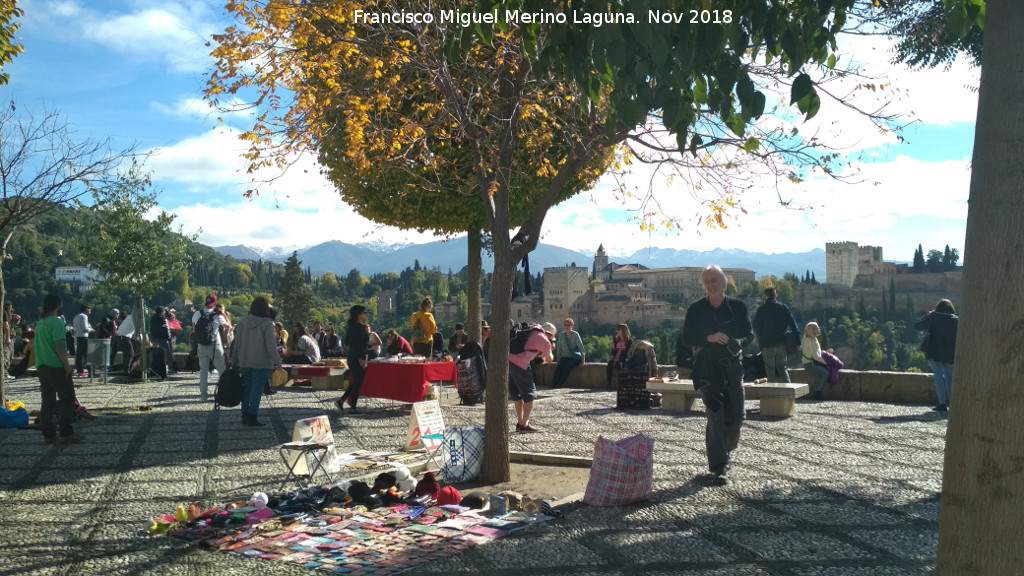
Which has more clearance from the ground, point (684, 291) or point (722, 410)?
point (684, 291)

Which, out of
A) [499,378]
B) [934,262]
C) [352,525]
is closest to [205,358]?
[499,378]

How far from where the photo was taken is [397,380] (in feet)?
38.4

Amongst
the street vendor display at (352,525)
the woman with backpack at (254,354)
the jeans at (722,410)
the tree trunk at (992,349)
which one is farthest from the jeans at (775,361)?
the tree trunk at (992,349)

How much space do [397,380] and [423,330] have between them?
2.83 m

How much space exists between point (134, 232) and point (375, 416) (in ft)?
37.1

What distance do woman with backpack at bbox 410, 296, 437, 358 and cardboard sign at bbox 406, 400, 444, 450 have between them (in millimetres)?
6070

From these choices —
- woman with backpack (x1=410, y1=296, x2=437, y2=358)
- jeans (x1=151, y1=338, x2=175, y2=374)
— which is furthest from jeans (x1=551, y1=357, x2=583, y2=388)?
jeans (x1=151, y1=338, x2=175, y2=374)

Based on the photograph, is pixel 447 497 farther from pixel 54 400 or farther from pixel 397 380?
pixel 397 380

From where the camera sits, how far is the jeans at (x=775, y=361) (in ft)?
42.1

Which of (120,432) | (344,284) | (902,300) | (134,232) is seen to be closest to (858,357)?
(902,300)

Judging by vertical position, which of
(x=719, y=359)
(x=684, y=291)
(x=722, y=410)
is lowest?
(x=722, y=410)

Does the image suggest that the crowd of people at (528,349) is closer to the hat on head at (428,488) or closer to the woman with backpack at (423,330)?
the woman with backpack at (423,330)

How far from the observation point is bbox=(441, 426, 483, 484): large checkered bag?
22.9ft

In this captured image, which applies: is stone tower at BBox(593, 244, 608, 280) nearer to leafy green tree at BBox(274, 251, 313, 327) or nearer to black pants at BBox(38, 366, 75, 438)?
leafy green tree at BBox(274, 251, 313, 327)
